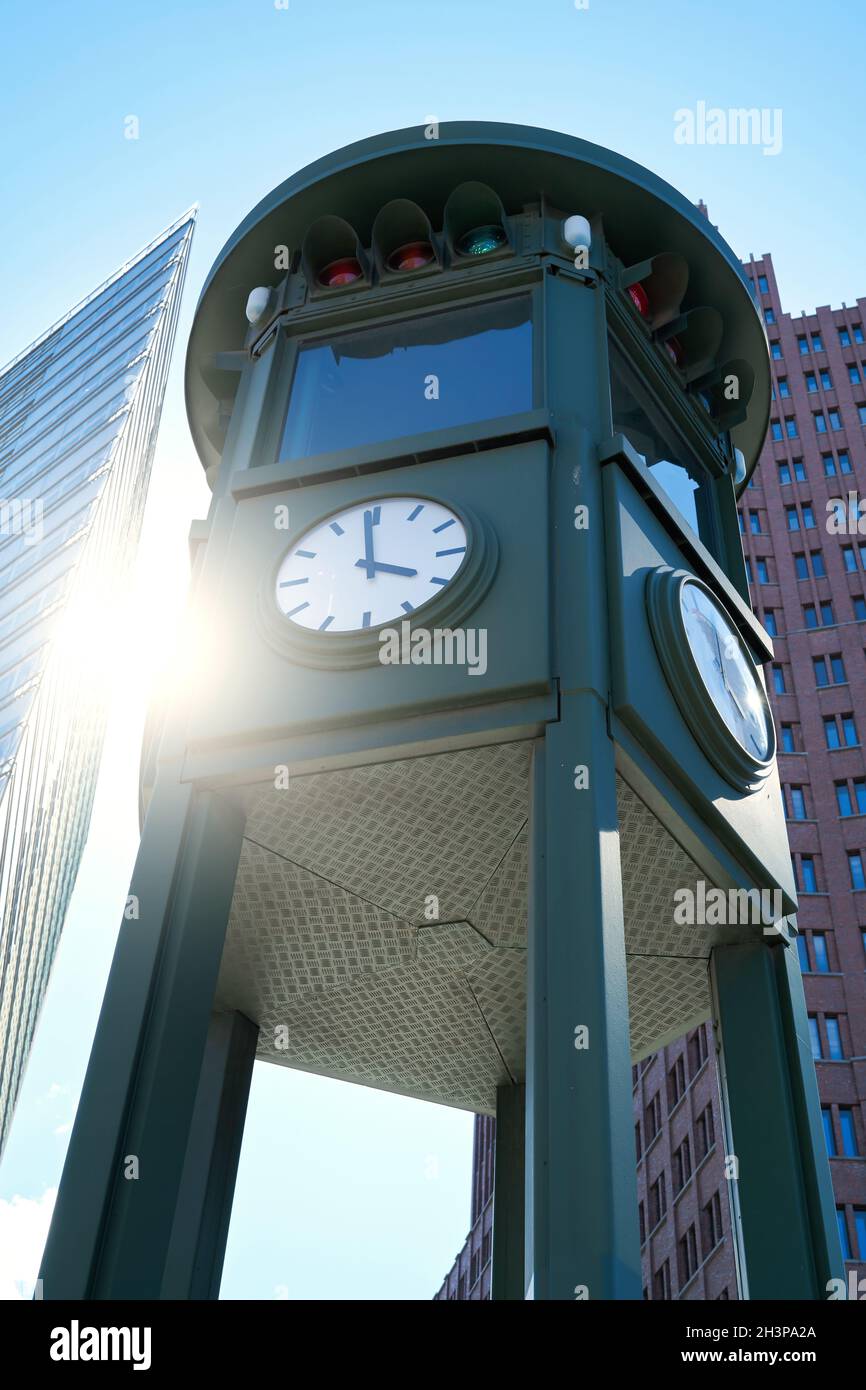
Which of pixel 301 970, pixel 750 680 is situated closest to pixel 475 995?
pixel 301 970

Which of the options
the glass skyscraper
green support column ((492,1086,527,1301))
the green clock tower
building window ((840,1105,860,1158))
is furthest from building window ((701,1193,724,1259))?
the green clock tower

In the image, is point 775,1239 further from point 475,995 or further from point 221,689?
point 221,689

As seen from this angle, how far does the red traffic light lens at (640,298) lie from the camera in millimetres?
11469

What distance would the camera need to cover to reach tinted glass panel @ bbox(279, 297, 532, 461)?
10.3 metres

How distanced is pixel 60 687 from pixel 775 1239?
6134 cm

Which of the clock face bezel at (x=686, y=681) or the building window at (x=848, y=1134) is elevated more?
the building window at (x=848, y=1134)

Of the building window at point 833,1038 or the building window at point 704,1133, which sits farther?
the building window at point 704,1133

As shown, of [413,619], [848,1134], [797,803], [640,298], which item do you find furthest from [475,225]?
[797,803]

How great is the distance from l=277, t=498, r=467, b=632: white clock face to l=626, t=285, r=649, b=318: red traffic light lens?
3272 millimetres

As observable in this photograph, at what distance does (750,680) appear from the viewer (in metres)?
10.5

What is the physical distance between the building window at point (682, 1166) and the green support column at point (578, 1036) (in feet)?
169

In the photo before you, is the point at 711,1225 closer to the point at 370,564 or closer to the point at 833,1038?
the point at 833,1038

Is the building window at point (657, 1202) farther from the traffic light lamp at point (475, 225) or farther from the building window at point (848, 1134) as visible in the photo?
the traffic light lamp at point (475, 225)

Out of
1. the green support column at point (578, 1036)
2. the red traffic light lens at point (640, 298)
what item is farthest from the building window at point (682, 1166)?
the green support column at point (578, 1036)
